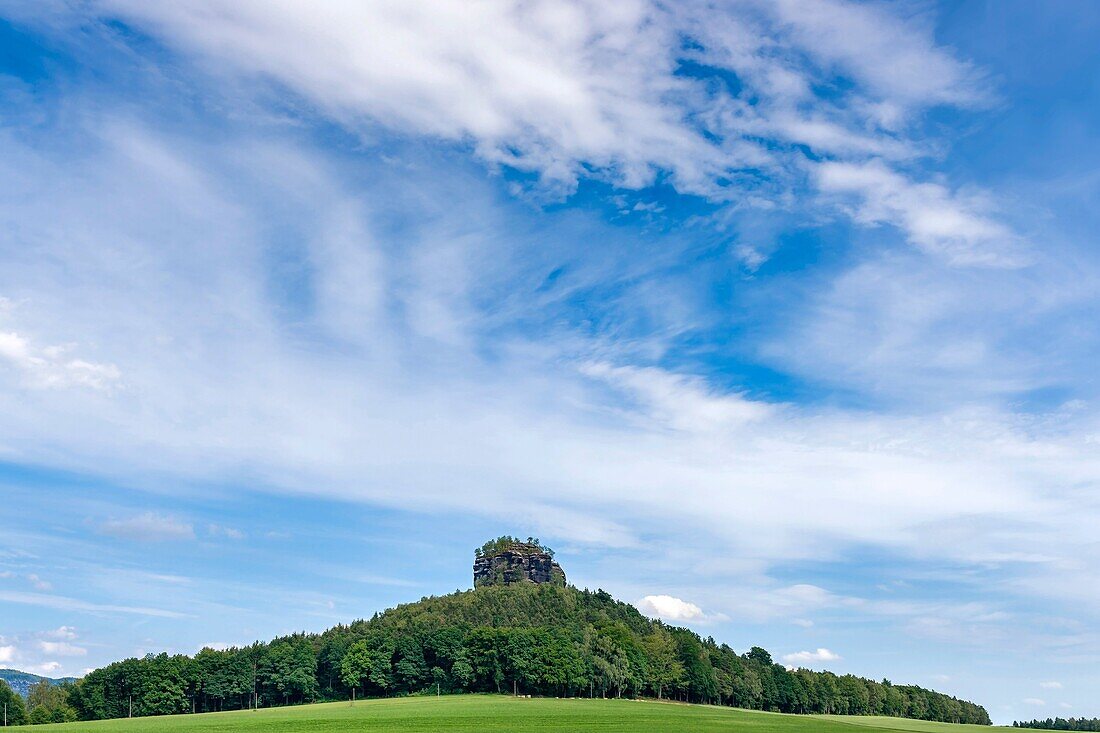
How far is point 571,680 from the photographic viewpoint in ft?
541

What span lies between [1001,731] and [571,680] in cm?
7690

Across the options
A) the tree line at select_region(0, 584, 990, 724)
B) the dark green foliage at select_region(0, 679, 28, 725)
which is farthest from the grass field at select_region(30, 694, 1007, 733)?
the dark green foliage at select_region(0, 679, 28, 725)

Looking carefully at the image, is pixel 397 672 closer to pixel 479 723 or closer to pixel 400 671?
pixel 400 671

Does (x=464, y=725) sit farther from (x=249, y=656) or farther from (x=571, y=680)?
(x=249, y=656)

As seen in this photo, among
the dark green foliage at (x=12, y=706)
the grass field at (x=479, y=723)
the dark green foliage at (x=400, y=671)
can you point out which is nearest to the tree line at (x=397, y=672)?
the dark green foliage at (x=400, y=671)

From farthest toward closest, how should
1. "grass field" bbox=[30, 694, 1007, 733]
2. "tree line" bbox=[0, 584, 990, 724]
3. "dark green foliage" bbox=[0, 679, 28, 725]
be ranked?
1. "dark green foliage" bbox=[0, 679, 28, 725]
2. "tree line" bbox=[0, 584, 990, 724]
3. "grass field" bbox=[30, 694, 1007, 733]

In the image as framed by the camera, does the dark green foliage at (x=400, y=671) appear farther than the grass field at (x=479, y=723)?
Yes

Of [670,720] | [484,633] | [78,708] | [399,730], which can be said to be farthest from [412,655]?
[399,730]

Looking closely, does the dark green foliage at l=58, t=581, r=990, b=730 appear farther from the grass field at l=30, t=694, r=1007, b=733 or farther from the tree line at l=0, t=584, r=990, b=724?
the grass field at l=30, t=694, r=1007, b=733

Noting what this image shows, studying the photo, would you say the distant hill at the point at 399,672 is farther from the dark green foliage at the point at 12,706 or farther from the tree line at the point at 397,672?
the dark green foliage at the point at 12,706

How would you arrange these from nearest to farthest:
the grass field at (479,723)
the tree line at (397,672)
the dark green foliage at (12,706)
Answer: the grass field at (479,723)
the tree line at (397,672)
the dark green foliage at (12,706)

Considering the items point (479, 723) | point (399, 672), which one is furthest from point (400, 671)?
point (479, 723)

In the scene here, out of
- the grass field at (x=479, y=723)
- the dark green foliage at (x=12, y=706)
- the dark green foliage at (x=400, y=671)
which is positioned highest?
the dark green foliage at (x=400, y=671)

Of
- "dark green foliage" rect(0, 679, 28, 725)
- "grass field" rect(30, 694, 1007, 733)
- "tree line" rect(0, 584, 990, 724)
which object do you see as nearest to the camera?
"grass field" rect(30, 694, 1007, 733)
